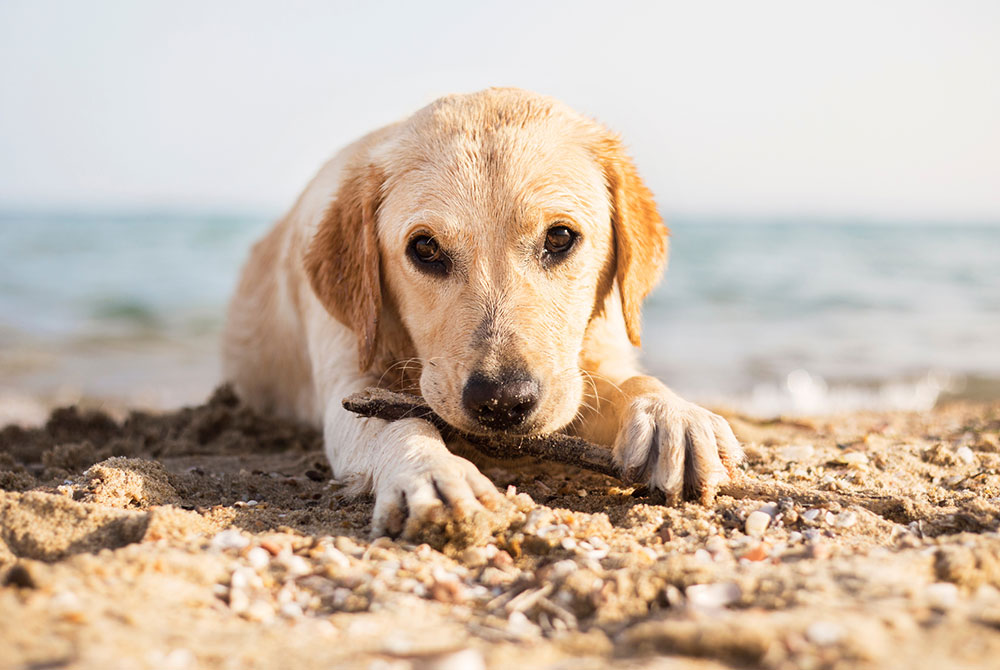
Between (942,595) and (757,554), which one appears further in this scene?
(757,554)

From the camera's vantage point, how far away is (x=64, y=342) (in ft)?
38.0

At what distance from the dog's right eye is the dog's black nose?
0.70 metres

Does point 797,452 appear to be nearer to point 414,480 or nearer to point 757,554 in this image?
point 757,554

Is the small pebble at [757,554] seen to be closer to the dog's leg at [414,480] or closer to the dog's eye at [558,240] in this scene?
Answer: the dog's leg at [414,480]

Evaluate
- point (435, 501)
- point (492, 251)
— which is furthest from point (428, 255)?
point (435, 501)

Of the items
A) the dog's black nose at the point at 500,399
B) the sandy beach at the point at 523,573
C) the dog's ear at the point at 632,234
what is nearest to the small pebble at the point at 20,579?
the sandy beach at the point at 523,573

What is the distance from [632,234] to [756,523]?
1.60m

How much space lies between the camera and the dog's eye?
3.53 meters

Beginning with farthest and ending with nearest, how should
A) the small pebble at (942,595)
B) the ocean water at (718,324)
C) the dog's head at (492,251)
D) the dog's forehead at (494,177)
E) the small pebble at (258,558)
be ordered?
the ocean water at (718,324) < the dog's forehead at (494,177) < the dog's head at (492,251) < the small pebble at (258,558) < the small pebble at (942,595)

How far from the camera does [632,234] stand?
3.92 meters

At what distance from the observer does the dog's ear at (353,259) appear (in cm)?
385

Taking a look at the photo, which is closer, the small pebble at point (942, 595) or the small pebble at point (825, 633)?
the small pebble at point (825, 633)

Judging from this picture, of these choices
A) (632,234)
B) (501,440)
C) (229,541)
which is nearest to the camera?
(229,541)

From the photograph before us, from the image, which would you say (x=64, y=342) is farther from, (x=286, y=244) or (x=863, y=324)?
(x=863, y=324)
